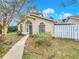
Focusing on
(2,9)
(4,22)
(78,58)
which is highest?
(2,9)

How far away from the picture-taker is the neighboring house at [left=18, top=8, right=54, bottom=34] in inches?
1445

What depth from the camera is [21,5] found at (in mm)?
23703

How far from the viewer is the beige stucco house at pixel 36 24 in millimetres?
36656

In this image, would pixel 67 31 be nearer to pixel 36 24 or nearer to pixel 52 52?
pixel 36 24

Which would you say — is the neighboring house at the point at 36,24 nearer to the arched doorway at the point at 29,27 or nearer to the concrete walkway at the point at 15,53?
the arched doorway at the point at 29,27

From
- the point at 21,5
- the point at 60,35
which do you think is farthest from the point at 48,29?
the point at 21,5

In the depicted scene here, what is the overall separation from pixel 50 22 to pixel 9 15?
45.8 feet

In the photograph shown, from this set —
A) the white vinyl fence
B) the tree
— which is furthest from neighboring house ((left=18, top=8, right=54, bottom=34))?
the tree

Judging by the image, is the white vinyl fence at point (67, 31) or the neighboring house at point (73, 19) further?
the neighboring house at point (73, 19)

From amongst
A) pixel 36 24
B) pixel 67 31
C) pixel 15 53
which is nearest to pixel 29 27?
pixel 36 24

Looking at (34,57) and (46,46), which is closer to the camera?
(34,57)

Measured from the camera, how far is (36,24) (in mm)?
37281

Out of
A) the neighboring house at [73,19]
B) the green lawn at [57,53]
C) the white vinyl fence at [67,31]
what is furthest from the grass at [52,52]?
the neighboring house at [73,19]

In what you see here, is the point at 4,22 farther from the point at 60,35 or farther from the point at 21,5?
the point at 60,35
